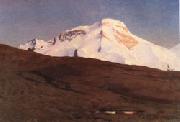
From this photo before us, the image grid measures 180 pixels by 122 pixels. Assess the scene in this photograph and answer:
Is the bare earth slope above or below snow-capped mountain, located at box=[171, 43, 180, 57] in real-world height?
below

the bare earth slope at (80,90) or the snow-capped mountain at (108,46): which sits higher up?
the snow-capped mountain at (108,46)

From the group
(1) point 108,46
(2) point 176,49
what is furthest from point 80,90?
(2) point 176,49

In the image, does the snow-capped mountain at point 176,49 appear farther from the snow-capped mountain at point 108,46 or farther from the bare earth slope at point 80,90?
the bare earth slope at point 80,90

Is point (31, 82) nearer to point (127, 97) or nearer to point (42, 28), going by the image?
point (42, 28)

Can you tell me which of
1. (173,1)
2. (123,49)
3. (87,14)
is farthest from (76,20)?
(173,1)

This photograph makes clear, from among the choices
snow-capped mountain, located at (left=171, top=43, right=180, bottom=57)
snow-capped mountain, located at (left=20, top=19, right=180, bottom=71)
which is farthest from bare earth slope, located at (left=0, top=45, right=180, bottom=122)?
snow-capped mountain, located at (left=171, top=43, right=180, bottom=57)

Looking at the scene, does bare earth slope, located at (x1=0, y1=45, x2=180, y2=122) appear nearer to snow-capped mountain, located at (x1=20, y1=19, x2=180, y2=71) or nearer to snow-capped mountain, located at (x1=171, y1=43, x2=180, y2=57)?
snow-capped mountain, located at (x1=20, y1=19, x2=180, y2=71)

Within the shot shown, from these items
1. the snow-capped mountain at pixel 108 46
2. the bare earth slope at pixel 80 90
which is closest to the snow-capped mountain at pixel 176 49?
the snow-capped mountain at pixel 108 46
